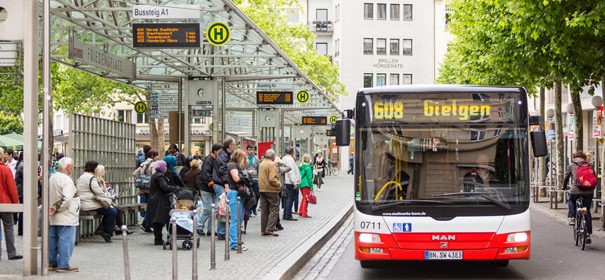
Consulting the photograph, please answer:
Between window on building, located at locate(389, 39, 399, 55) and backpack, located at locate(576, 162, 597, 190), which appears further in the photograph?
window on building, located at locate(389, 39, 399, 55)

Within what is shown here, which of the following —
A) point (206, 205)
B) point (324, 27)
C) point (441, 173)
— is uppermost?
→ point (324, 27)

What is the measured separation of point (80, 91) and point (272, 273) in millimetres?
44769

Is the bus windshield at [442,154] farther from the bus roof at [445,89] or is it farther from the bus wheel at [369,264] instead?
the bus wheel at [369,264]

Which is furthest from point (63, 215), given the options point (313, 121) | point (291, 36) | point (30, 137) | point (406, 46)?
point (406, 46)

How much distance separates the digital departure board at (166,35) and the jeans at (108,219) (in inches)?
124

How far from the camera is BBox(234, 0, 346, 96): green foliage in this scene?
173 ft

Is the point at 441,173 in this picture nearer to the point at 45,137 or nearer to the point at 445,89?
the point at 445,89

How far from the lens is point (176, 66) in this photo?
86.7ft

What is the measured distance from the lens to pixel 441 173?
13.6m

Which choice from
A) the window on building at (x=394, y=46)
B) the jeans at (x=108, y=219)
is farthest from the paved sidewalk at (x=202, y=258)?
the window on building at (x=394, y=46)

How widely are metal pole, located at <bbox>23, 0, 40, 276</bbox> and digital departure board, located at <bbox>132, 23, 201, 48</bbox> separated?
627 centimetres

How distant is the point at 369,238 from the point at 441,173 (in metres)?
1.29

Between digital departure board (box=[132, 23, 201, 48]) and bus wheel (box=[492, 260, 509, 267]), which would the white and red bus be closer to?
bus wheel (box=[492, 260, 509, 267])

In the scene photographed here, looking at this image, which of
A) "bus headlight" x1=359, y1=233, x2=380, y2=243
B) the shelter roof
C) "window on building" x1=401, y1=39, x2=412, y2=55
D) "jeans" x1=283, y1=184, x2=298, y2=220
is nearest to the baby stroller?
the shelter roof
